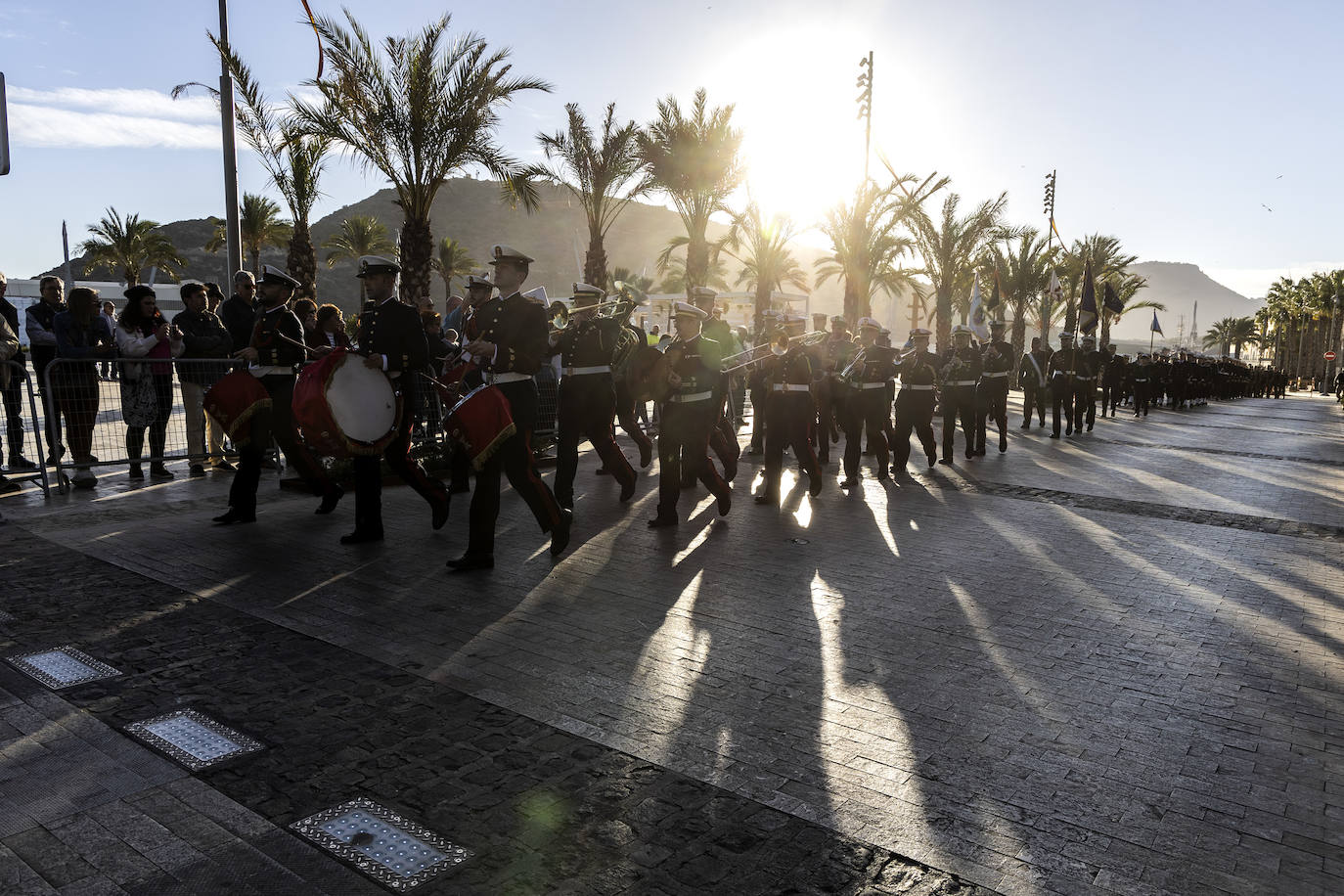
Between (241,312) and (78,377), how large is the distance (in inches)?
77.9

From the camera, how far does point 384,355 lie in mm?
6902

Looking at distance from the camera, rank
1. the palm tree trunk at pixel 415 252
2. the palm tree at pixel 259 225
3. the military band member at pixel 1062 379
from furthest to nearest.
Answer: the palm tree at pixel 259 225 → the palm tree trunk at pixel 415 252 → the military band member at pixel 1062 379

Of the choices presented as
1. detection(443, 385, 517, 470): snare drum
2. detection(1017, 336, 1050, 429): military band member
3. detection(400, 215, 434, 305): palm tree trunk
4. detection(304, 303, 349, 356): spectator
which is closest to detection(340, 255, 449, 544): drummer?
detection(443, 385, 517, 470): snare drum

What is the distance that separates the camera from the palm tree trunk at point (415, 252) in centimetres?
2025

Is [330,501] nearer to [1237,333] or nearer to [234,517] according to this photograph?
[234,517]

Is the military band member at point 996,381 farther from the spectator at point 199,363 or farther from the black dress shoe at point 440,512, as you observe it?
the spectator at point 199,363

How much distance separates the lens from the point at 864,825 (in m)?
3.20

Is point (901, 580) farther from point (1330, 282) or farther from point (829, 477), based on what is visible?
point (1330, 282)

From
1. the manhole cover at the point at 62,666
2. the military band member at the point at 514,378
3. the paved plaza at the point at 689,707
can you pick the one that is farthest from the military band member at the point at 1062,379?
the manhole cover at the point at 62,666

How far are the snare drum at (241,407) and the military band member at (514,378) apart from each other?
2.10 metres

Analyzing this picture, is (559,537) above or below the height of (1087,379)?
below

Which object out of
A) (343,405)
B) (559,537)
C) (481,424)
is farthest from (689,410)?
(343,405)

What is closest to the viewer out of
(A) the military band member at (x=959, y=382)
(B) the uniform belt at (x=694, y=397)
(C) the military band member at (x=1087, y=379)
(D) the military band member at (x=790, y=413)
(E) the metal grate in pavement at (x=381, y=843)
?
(E) the metal grate in pavement at (x=381, y=843)

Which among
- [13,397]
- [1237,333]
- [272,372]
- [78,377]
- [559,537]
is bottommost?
[559,537]
